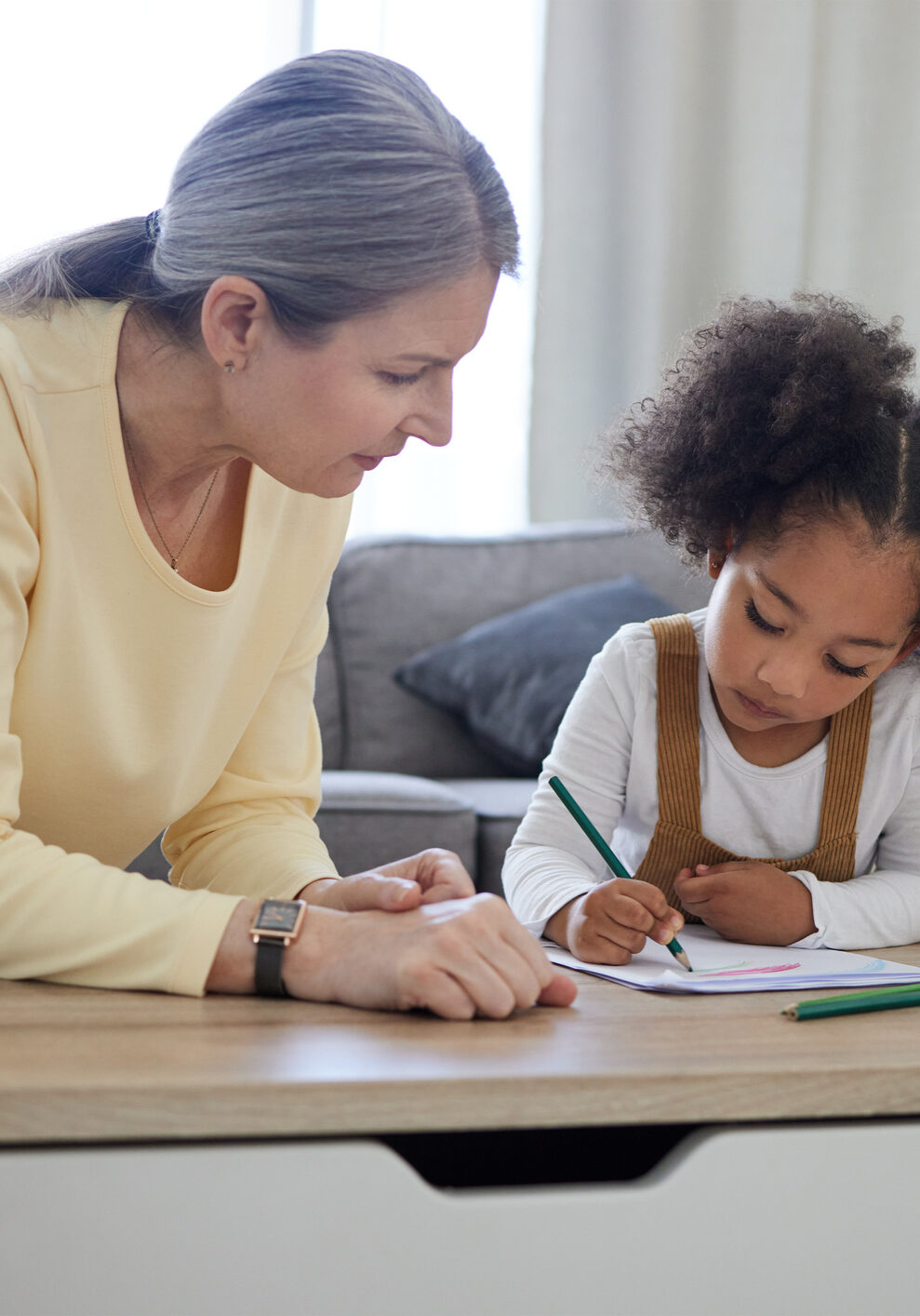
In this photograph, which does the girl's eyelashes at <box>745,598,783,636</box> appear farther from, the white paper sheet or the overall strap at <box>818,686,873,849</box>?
the white paper sheet

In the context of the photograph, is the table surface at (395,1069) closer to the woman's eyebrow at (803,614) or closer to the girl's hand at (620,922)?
the girl's hand at (620,922)

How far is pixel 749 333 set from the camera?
1137 millimetres

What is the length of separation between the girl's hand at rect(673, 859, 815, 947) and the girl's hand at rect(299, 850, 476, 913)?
28 cm

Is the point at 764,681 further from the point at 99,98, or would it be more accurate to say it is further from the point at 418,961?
the point at 99,98

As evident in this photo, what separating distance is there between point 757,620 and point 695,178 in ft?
8.01

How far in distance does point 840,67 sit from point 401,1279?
331 centimetres

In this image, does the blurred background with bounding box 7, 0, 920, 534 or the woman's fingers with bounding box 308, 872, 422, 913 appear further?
the blurred background with bounding box 7, 0, 920, 534

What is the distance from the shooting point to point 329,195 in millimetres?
809

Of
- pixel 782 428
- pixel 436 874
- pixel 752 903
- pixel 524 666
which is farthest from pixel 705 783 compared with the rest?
pixel 524 666

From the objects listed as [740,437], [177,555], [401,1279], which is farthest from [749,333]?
[401,1279]

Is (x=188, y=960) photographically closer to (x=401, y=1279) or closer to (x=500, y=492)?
(x=401, y=1279)

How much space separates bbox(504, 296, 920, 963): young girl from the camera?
3.36ft

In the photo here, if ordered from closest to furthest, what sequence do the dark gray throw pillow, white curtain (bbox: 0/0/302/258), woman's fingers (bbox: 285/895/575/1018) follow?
1. woman's fingers (bbox: 285/895/575/1018)
2. the dark gray throw pillow
3. white curtain (bbox: 0/0/302/258)

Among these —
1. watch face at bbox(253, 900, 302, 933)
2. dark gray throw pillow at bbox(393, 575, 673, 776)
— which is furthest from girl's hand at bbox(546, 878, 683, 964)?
dark gray throw pillow at bbox(393, 575, 673, 776)
